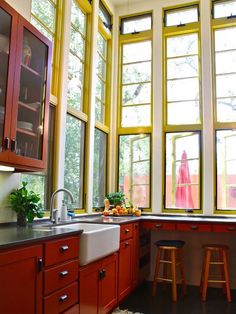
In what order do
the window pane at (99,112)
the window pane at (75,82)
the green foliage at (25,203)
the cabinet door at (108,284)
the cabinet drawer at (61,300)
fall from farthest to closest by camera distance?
the window pane at (99,112), the window pane at (75,82), the cabinet door at (108,284), the green foliage at (25,203), the cabinet drawer at (61,300)

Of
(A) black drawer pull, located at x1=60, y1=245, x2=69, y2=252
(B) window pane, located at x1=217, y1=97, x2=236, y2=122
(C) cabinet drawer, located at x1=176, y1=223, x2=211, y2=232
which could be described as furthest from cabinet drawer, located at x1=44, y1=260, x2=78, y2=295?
(B) window pane, located at x1=217, y1=97, x2=236, y2=122

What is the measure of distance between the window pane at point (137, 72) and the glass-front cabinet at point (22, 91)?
8.75ft

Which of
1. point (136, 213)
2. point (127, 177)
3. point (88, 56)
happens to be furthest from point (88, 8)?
point (136, 213)

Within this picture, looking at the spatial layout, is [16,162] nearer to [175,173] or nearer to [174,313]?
[174,313]

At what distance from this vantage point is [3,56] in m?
2.19

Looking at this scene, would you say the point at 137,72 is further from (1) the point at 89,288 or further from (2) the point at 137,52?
(1) the point at 89,288

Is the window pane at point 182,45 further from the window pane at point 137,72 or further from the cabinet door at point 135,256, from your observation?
the cabinet door at point 135,256

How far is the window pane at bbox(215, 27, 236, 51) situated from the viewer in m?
4.78

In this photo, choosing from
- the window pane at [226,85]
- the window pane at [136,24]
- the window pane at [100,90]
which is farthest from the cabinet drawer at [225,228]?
the window pane at [136,24]

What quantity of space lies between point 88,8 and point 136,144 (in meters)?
2.08

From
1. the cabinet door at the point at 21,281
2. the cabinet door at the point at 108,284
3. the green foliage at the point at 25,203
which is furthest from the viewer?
the cabinet door at the point at 108,284

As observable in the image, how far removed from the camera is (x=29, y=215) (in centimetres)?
267

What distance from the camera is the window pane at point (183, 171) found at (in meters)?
4.70

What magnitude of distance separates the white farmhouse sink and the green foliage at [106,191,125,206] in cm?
139
